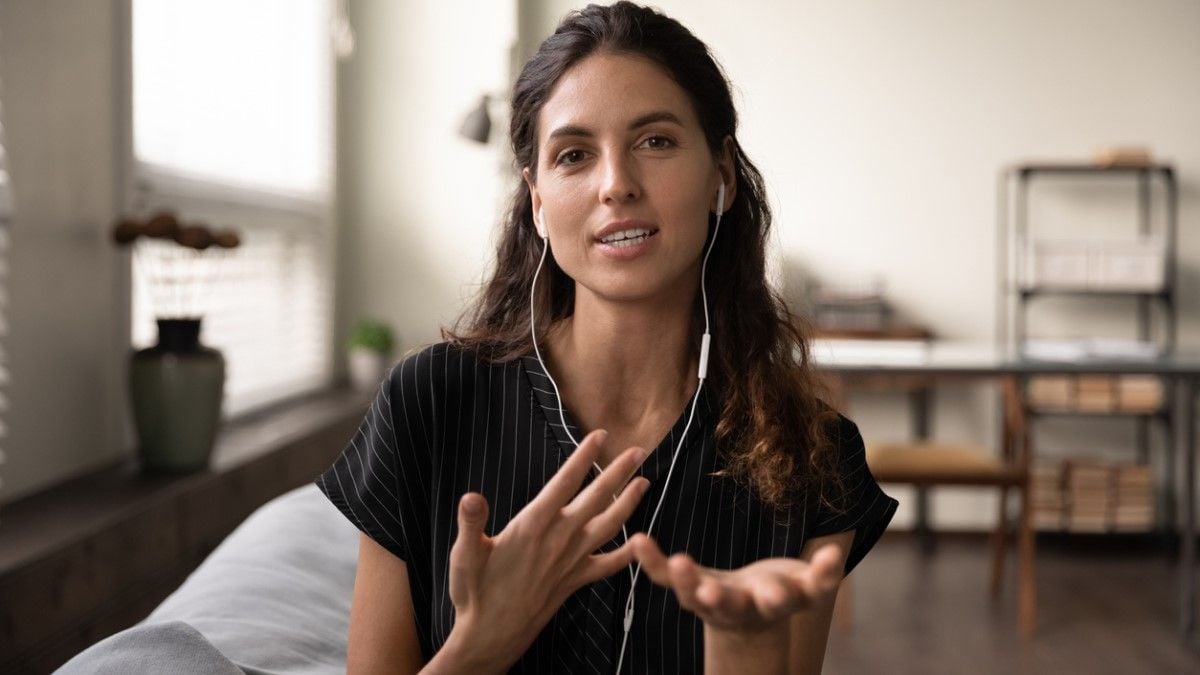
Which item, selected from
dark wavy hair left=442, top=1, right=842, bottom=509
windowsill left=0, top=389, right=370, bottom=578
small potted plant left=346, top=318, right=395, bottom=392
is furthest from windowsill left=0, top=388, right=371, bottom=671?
small potted plant left=346, top=318, right=395, bottom=392

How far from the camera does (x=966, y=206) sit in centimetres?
561

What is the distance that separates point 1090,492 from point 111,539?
4.27 m

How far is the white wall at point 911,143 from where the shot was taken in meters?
5.38

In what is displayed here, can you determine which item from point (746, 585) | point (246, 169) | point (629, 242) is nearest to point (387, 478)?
point (629, 242)

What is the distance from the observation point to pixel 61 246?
8.70ft

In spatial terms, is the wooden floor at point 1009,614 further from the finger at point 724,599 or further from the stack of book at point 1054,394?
the finger at point 724,599

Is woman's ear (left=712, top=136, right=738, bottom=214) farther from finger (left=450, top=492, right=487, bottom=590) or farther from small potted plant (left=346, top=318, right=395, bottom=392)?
small potted plant (left=346, top=318, right=395, bottom=392)

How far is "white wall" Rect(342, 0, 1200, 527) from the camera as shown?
5.38 m

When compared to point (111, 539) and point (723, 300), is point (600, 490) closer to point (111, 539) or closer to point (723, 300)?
point (723, 300)

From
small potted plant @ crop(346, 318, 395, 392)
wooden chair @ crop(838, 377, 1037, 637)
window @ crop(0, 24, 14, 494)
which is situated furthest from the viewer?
small potted plant @ crop(346, 318, 395, 392)

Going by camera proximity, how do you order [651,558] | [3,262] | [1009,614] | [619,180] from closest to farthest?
1. [651,558]
2. [619,180]
3. [3,262]
4. [1009,614]

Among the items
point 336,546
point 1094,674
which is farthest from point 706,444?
point 1094,674

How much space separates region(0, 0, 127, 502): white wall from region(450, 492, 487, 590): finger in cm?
172

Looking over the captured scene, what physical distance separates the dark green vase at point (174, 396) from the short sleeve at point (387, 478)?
1.47 metres
